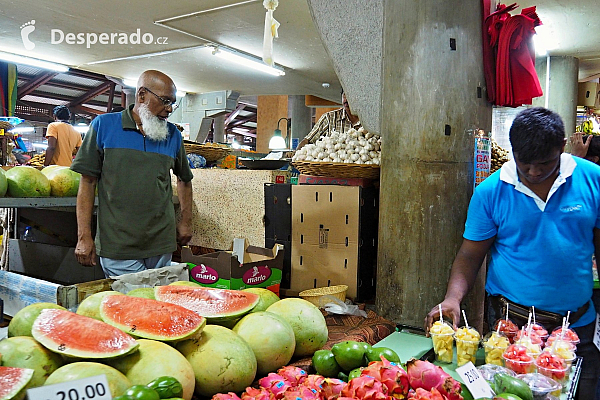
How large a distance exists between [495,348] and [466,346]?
9cm

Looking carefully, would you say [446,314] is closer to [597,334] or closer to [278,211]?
[597,334]

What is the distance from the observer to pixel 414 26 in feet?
7.80

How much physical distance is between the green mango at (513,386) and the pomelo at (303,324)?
60 centimetres

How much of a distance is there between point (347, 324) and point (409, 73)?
4.11 feet

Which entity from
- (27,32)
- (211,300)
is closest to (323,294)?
(211,300)

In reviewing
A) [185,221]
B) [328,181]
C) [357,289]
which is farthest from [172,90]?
[357,289]

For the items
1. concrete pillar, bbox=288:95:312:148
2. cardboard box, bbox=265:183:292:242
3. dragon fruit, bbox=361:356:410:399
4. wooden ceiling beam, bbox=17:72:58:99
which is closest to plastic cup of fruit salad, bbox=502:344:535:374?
dragon fruit, bbox=361:356:410:399

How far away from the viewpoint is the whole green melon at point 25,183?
311 centimetres

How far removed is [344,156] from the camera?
2830mm

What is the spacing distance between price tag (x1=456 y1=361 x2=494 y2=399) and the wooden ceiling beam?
53.0 ft

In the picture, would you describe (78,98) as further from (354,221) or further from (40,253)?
(354,221)

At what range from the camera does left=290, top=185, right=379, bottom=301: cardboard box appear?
2.79 meters

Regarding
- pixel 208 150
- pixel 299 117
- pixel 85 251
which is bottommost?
pixel 85 251

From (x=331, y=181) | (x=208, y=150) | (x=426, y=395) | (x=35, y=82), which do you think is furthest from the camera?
(x=35, y=82)
